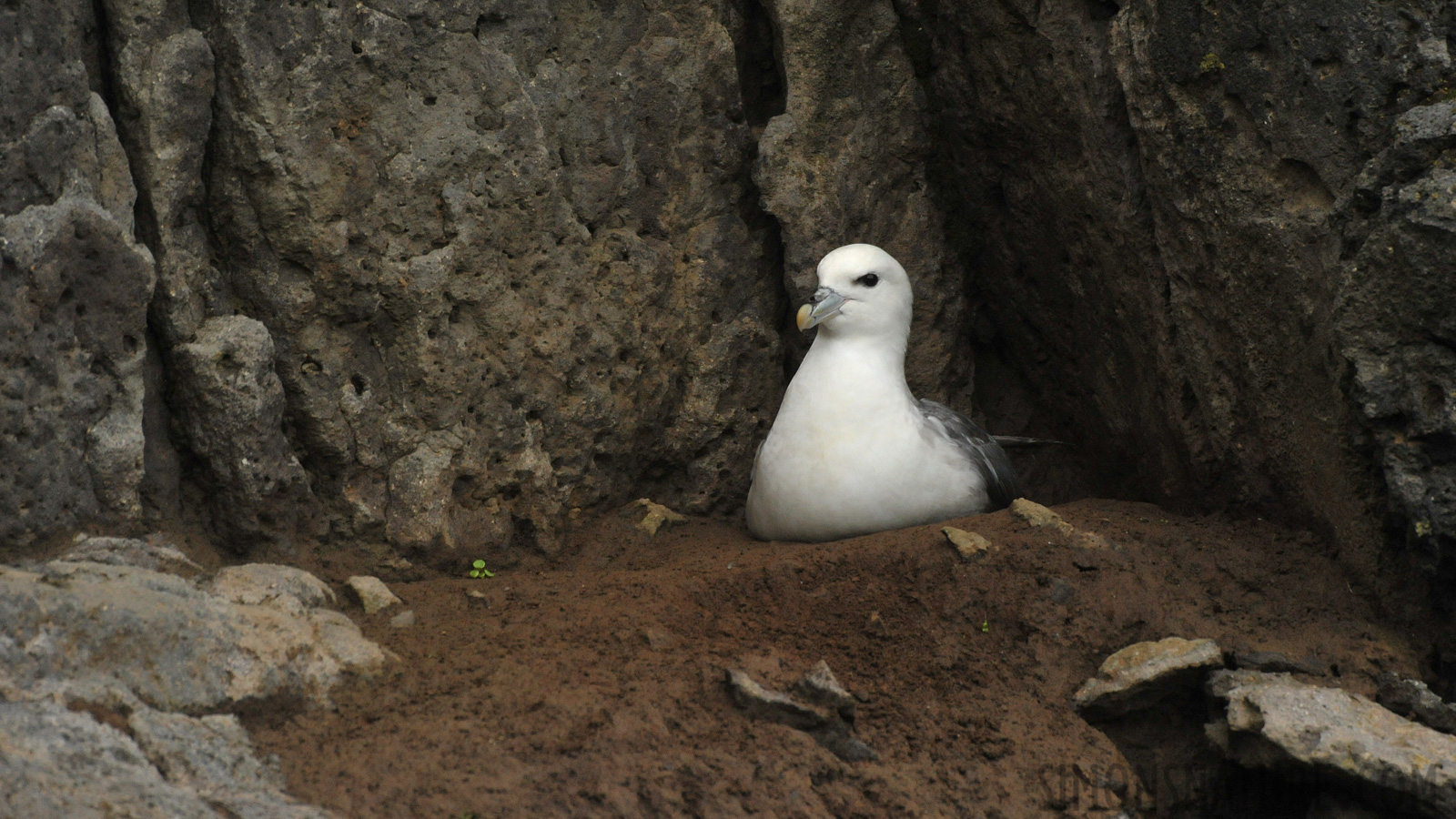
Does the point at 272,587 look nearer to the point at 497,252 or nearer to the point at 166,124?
the point at 166,124

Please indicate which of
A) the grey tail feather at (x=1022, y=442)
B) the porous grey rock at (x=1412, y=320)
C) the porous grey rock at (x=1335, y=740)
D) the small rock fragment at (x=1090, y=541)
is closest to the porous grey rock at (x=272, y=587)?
the small rock fragment at (x=1090, y=541)

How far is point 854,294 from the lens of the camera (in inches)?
174

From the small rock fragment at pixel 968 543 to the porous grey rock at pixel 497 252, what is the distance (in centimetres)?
129

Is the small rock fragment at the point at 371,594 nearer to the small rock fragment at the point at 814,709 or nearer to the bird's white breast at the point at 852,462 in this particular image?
the small rock fragment at the point at 814,709

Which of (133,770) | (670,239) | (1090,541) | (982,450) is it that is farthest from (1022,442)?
(133,770)

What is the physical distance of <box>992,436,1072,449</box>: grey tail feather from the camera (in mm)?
4961

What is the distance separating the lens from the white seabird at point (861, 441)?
4.17m

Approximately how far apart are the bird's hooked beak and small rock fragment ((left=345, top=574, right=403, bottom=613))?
1.60 meters

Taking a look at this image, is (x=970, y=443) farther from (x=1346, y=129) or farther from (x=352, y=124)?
(x=352, y=124)

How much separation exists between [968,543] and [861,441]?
0.67 metres

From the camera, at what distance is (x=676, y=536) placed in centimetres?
451

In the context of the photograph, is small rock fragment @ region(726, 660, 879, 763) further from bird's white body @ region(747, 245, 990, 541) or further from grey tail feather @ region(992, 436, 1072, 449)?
grey tail feather @ region(992, 436, 1072, 449)

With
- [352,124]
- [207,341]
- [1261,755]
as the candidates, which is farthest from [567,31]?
[1261,755]

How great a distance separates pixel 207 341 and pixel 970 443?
249 cm
